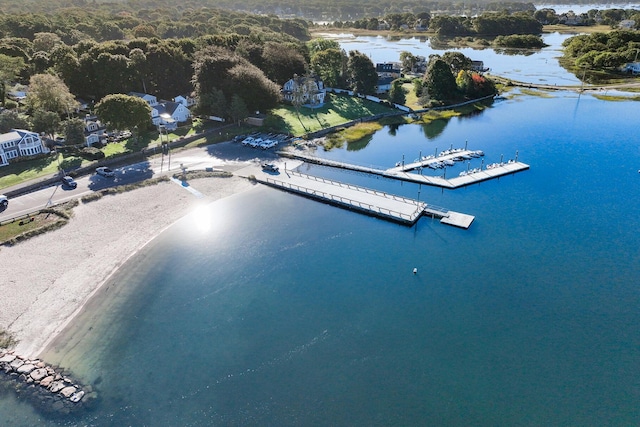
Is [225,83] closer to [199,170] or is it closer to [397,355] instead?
[199,170]

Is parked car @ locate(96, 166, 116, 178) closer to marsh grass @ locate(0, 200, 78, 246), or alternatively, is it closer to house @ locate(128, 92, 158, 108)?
marsh grass @ locate(0, 200, 78, 246)

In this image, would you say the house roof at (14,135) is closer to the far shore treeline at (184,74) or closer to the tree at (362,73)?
the far shore treeline at (184,74)

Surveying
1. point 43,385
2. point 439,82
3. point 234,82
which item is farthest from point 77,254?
point 439,82

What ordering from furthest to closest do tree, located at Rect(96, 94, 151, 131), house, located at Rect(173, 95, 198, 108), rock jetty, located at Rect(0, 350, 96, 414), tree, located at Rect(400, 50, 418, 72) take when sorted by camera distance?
1. tree, located at Rect(400, 50, 418, 72)
2. house, located at Rect(173, 95, 198, 108)
3. tree, located at Rect(96, 94, 151, 131)
4. rock jetty, located at Rect(0, 350, 96, 414)

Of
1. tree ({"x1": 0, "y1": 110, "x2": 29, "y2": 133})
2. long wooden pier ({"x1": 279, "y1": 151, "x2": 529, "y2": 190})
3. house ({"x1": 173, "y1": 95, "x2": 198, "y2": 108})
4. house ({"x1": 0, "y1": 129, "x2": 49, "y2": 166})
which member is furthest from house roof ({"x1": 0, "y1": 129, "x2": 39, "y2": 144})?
long wooden pier ({"x1": 279, "y1": 151, "x2": 529, "y2": 190})

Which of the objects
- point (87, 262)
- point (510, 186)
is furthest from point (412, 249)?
point (87, 262)

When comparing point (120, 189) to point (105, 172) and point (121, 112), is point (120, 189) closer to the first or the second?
point (105, 172)
